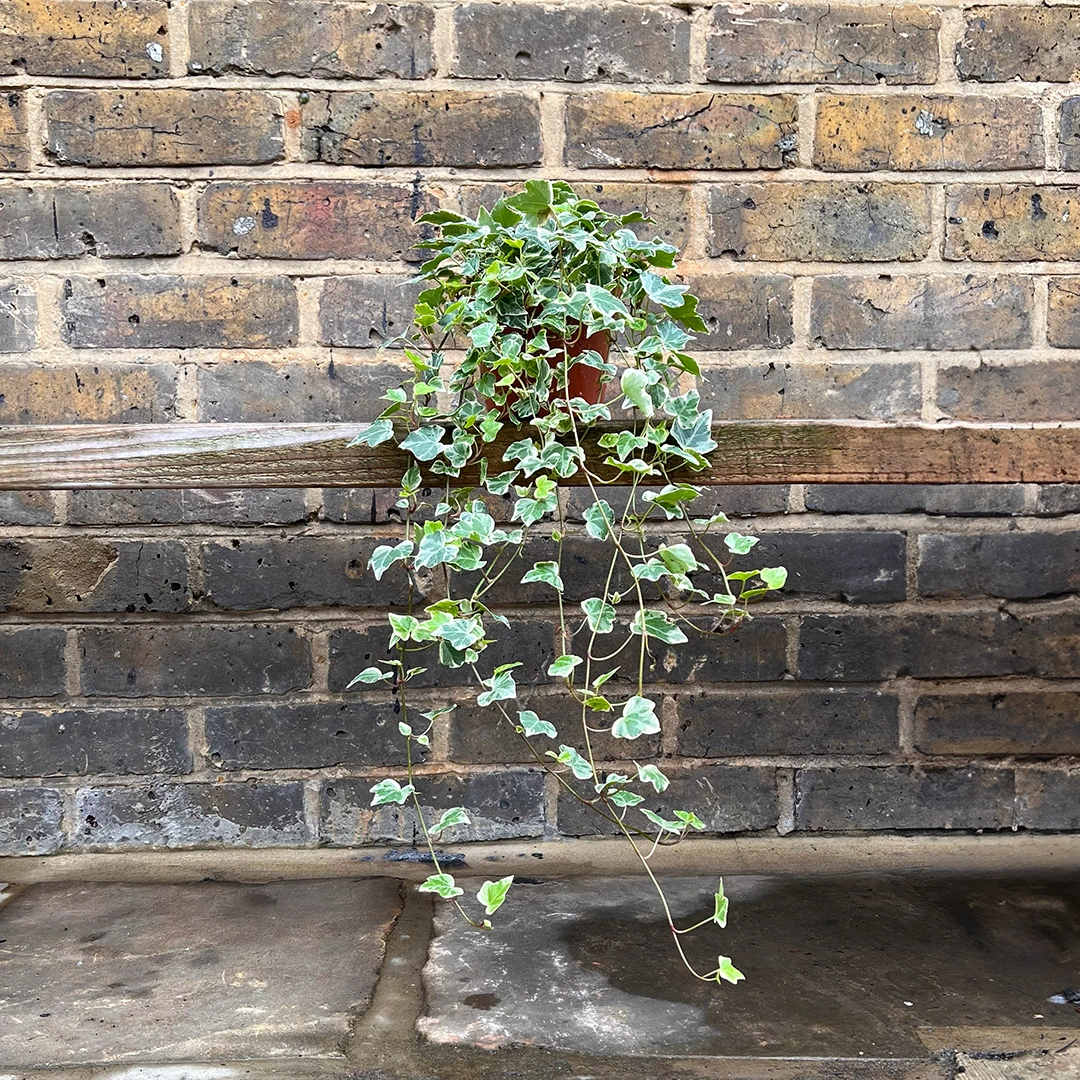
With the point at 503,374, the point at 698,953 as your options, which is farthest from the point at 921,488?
the point at 503,374

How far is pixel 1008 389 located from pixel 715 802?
0.76 m

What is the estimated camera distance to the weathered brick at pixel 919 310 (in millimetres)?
1528

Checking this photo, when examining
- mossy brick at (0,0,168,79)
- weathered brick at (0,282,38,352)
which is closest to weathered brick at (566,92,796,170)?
mossy brick at (0,0,168,79)

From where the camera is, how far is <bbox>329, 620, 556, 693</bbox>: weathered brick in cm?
156

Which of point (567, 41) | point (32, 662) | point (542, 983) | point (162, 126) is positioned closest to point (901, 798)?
point (542, 983)

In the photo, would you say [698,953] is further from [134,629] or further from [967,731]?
[134,629]

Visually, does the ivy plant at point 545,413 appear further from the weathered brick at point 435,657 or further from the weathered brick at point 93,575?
the weathered brick at point 93,575

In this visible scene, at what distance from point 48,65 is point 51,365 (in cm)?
41

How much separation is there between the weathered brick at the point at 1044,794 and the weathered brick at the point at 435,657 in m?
0.77

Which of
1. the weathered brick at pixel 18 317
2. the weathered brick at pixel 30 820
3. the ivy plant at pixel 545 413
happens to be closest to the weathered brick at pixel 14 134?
the weathered brick at pixel 18 317

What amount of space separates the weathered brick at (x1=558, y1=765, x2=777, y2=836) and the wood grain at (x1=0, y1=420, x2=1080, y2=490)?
0.72 meters

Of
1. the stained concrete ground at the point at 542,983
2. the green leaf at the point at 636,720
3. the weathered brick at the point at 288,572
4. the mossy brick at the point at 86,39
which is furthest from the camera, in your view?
the weathered brick at the point at 288,572

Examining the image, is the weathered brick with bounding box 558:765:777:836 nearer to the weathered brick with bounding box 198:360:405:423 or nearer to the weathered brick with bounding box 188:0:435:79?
the weathered brick with bounding box 198:360:405:423

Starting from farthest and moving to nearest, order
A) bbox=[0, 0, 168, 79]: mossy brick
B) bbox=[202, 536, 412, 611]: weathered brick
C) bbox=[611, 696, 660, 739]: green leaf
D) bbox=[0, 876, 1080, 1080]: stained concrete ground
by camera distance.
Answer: bbox=[202, 536, 412, 611]: weathered brick < bbox=[0, 0, 168, 79]: mossy brick < bbox=[0, 876, 1080, 1080]: stained concrete ground < bbox=[611, 696, 660, 739]: green leaf
